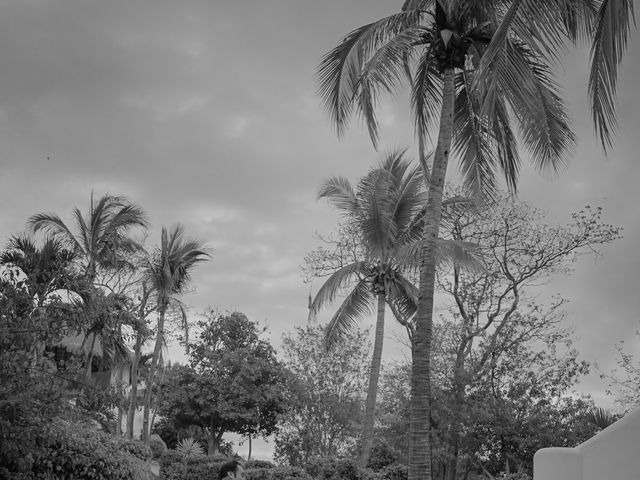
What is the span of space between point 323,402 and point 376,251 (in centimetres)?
937

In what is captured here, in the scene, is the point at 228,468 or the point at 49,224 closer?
the point at 228,468

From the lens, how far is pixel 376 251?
65.3 feet

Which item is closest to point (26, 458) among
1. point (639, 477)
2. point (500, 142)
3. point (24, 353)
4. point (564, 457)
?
point (24, 353)

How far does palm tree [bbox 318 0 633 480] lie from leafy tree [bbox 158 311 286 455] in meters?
20.3

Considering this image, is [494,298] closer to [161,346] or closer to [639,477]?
[161,346]

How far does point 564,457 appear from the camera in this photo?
5.18m

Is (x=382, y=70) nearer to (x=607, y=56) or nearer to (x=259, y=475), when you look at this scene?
(x=607, y=56)

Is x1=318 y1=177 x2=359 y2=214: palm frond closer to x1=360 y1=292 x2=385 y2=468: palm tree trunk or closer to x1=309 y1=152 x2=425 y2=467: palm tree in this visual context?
x1=309 y1=152 x2=425 y2=467: palm tree

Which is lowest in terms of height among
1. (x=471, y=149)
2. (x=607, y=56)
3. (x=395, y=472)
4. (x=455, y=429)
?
(x=395, y=472)

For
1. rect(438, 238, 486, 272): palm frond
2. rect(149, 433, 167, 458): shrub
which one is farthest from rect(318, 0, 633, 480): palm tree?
rect(149, 433, 167, 458): shrub

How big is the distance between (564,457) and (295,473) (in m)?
13.8

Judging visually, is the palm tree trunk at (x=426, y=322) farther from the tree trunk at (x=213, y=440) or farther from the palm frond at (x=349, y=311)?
the tree trunk at (x=213, y=440)

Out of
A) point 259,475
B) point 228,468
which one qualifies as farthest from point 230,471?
point 259,475

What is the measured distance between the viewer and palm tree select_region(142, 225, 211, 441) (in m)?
25.8
